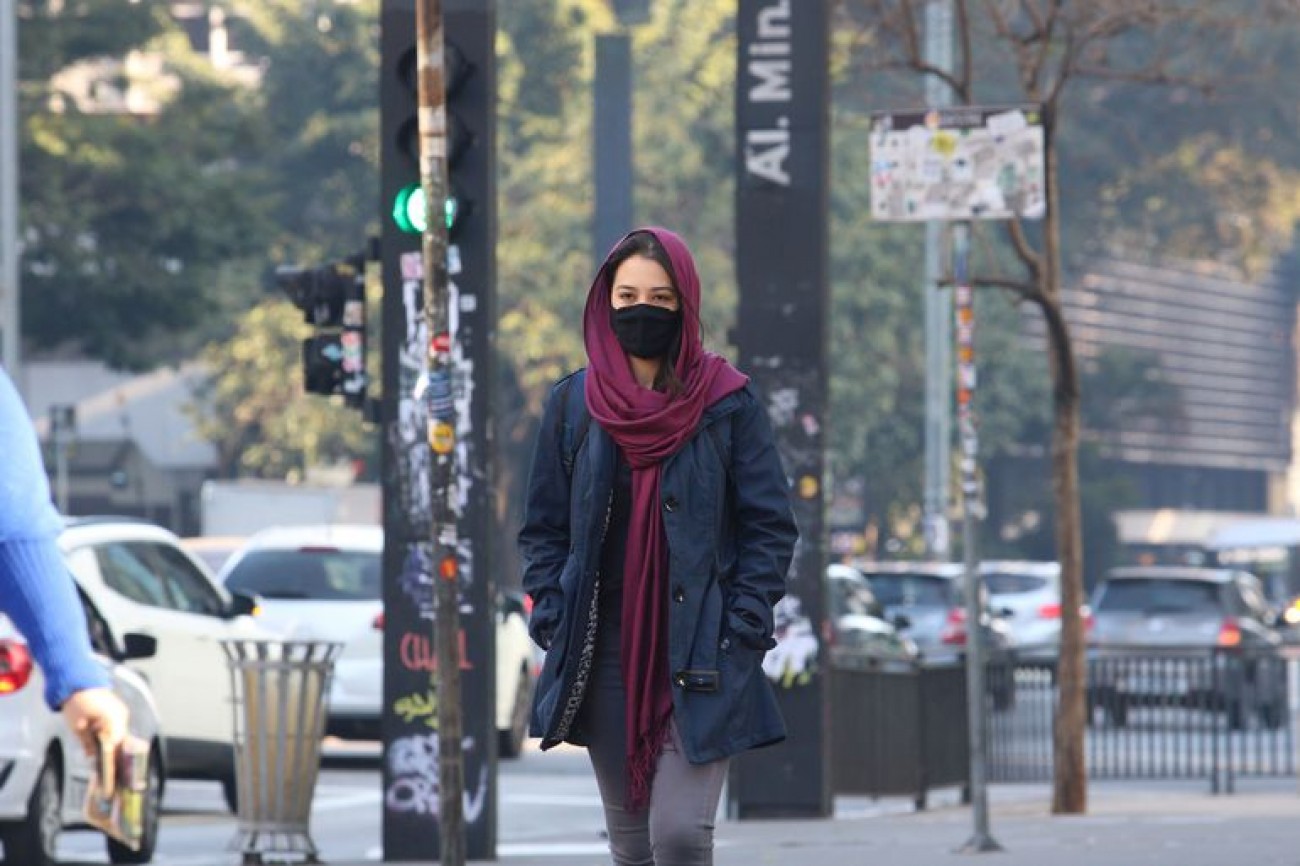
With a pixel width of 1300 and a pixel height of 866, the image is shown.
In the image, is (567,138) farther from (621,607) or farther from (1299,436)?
(1299,436)

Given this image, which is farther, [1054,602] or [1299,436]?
[1299,436]

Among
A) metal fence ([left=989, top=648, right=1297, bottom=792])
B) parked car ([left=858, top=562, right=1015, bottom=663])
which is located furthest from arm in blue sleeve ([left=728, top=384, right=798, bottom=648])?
parked car ([left=858, top=562, right=1015, bottom=663])

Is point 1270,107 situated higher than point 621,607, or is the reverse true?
point 1270,107

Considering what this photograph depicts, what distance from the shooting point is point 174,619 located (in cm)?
1616

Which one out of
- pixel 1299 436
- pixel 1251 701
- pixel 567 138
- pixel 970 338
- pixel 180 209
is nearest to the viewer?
pixel 970 338

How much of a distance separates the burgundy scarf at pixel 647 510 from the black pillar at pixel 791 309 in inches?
331

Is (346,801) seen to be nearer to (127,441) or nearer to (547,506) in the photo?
(547,506)

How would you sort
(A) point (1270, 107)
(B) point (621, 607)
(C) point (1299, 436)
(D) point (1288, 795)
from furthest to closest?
(C) point (1299, 436)
(A) point (1270, 107)
(D) point (1288, 795)
(B) point (621, 607)

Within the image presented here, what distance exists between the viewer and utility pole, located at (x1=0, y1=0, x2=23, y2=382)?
30.5 meters

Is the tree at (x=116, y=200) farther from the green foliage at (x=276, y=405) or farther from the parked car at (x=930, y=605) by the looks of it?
the parked car at (x=930, y=605)

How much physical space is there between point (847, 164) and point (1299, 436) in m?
65.4

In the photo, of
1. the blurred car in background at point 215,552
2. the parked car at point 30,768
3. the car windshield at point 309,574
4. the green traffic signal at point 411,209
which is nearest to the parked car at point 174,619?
the parked car at point 30,768

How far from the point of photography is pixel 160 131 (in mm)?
47531

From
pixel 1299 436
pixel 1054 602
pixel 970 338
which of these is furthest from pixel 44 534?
pixel 1299 436
